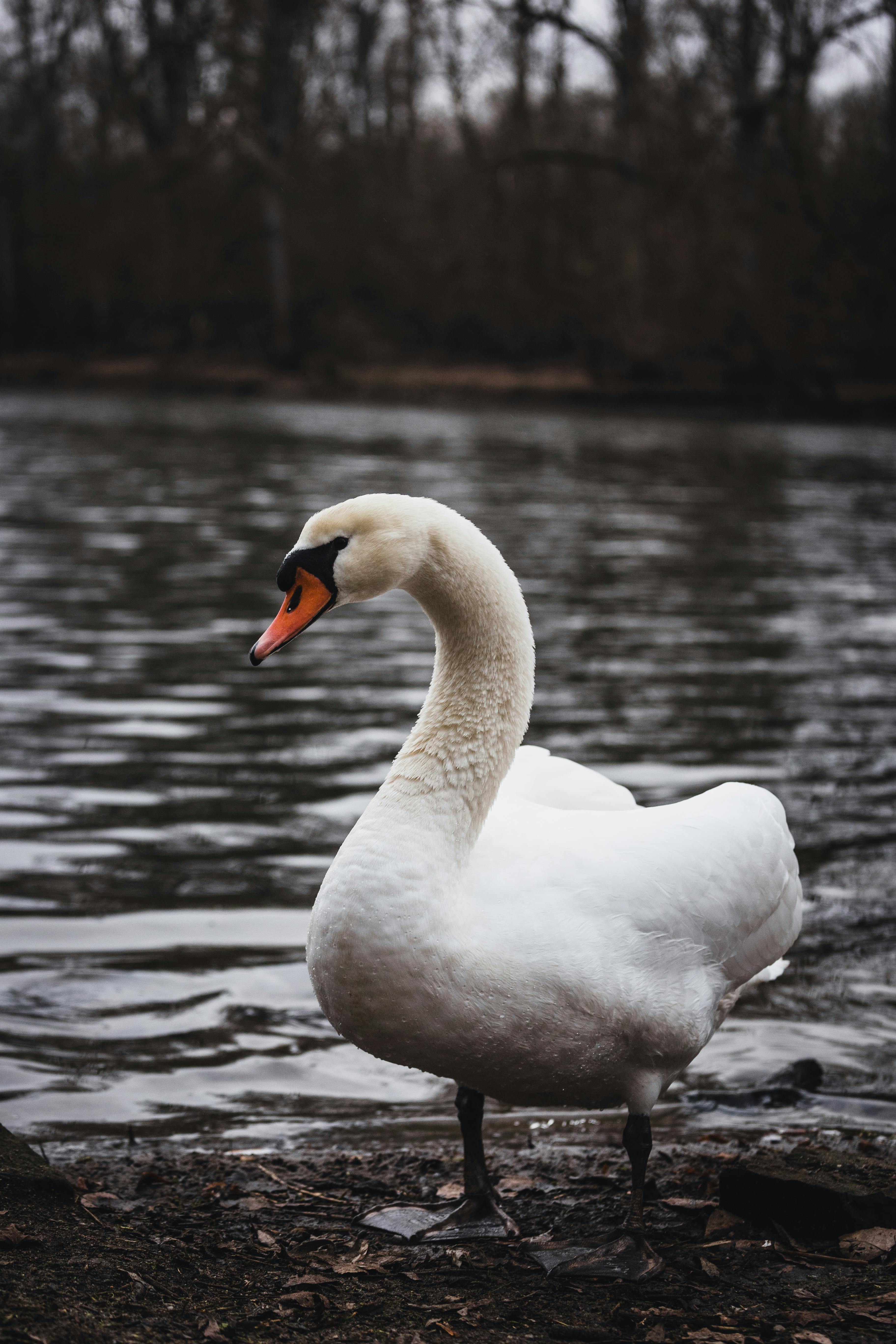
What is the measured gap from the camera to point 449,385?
35.9 m

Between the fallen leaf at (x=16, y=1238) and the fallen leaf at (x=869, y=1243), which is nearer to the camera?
Result: the fallen leaf at (x=16, y=1238)

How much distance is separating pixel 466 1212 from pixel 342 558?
5.27ft

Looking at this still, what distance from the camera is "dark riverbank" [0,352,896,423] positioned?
3138 centimetres

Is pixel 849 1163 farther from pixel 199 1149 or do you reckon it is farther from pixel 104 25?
pixel 104 25

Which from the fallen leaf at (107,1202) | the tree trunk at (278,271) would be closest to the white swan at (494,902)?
the fallen leaf at (107,1202)

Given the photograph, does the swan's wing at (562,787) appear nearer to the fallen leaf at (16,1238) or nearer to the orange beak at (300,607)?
the orange beak at (300,607)

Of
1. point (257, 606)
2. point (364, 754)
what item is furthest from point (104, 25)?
point (364, 754)

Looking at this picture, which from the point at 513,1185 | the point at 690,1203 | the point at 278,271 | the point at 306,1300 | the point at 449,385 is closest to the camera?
the point at 306,1300

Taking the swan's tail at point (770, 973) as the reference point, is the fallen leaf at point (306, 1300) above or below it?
below

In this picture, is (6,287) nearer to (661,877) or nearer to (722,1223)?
(661,877)

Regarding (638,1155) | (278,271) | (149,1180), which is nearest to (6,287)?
(278,271)

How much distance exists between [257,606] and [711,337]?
73.6 feet

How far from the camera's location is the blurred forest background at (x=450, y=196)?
3114 cm

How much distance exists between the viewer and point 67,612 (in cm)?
1107
